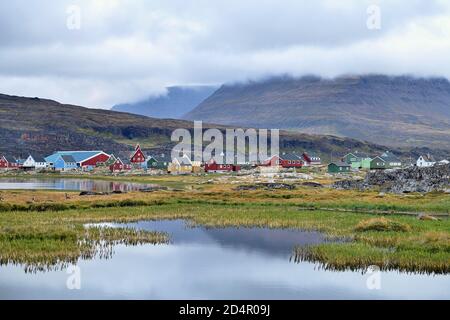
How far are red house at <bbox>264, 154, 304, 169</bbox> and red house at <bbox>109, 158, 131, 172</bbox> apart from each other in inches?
1649

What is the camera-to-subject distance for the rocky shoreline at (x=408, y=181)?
262ft

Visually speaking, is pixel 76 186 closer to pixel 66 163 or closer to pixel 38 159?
pixel 66 163

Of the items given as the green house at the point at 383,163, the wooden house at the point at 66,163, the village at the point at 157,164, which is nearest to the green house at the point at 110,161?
the village at the point at 157,164

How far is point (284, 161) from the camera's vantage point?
178 meters

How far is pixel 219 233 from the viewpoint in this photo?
140 feet

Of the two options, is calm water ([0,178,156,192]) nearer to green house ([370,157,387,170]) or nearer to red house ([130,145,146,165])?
red house ([130,145,146,165])

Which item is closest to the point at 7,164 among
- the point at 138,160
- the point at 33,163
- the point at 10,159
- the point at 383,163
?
the point at 33,163

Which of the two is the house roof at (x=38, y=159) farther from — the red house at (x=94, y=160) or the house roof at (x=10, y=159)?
the red house at (x=94, y=160)

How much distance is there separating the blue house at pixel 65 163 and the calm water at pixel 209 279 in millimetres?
145152

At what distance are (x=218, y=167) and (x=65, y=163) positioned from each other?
49.3 metres

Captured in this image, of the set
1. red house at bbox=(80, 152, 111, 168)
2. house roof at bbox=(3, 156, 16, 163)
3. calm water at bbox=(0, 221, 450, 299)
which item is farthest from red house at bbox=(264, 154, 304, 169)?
calm water at bbox=(0, 221, 450, 299)

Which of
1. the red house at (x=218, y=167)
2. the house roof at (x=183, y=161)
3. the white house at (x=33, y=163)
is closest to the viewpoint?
the red house at (x=218, y=167)
